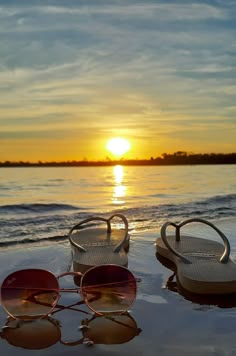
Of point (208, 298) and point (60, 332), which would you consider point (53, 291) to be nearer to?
point (60, 332)

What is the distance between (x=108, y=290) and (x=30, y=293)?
2.34 ft

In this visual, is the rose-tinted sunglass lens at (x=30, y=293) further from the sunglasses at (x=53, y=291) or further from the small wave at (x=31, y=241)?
A: the small wave at (x=31, y=241)

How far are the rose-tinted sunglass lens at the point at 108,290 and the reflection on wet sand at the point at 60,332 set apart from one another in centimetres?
13

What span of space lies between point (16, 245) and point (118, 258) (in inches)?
133

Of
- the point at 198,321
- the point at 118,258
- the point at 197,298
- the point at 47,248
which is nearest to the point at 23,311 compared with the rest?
the point at 198,321

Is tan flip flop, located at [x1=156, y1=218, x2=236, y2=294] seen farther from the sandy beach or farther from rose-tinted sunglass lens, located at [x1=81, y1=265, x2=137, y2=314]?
rose-tinted sunglass lens, located at [x1=81, y1=265, x2=137, y2=314]

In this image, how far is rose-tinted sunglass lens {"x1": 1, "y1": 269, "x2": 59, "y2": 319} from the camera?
13.6 ft

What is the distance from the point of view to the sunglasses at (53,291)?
4.15 meters

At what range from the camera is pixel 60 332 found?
4.12 metres

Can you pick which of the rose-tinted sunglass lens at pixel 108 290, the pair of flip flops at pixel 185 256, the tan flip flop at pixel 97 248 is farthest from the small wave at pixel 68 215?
the rose-tinted sunglass lens at pixel 108 290

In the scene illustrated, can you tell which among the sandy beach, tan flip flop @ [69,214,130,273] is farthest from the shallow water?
tan flip flop @ [69,214,130,273]

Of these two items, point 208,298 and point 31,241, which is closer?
point 208,298

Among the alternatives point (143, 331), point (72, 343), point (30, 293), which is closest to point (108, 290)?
point (143, 331)

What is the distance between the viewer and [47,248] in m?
8.76
